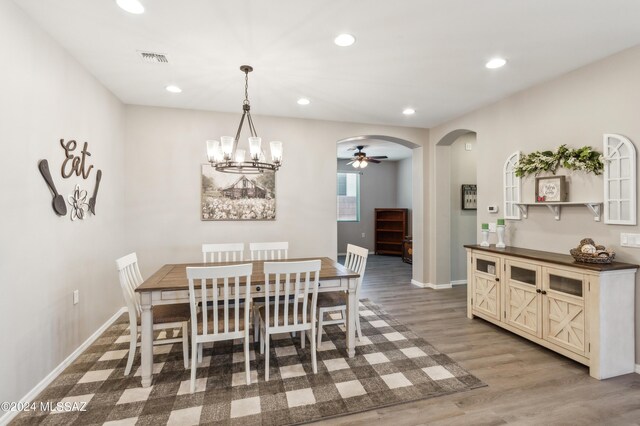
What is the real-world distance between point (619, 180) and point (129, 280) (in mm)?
4364

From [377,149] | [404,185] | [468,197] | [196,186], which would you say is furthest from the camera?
[404,185]

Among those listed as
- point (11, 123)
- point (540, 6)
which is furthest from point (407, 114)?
point (11, 123)

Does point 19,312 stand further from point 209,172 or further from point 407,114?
point 407,114

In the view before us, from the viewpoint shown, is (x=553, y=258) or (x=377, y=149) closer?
(x=553, y=258)

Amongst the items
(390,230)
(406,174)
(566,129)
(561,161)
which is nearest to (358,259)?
(561,161)

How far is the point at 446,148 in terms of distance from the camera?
5195 mm

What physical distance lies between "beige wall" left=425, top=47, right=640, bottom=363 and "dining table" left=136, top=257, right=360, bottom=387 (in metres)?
2.25

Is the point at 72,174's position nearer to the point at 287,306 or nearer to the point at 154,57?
the point at 154,57

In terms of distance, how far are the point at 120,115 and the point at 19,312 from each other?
2693mm

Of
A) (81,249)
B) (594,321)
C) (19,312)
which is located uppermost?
(81,249)

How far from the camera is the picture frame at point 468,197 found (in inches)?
215

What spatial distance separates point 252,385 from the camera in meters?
2.36

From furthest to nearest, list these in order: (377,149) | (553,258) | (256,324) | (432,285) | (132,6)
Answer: (377,149) → (432,285) → (256,324) → (553,258) → (132,6)

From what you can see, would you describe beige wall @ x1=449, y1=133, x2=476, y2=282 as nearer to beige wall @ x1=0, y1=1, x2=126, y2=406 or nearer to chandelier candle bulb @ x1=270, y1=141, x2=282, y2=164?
chandelier candle bulb @ x1=270, y1=141, x2=282, y2=164
